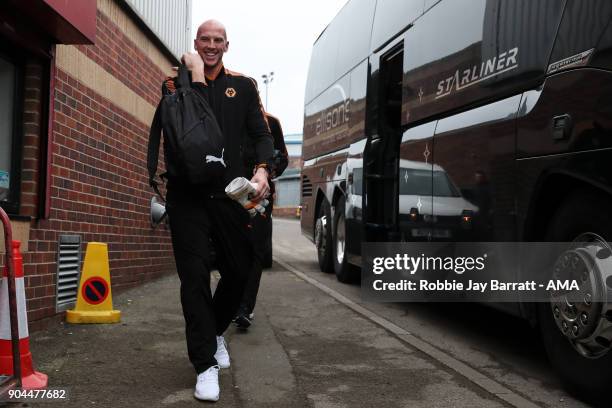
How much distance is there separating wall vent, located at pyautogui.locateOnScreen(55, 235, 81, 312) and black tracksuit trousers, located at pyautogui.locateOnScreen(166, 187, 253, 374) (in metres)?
2.13

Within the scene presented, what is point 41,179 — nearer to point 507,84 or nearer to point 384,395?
point 384,395

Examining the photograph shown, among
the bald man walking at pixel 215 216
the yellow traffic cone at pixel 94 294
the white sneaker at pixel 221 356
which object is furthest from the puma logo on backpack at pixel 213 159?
the yellow traffic cone at pixel 94 294

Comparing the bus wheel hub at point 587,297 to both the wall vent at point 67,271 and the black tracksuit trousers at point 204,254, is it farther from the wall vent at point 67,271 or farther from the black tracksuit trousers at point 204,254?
the wall vent at point 67,271

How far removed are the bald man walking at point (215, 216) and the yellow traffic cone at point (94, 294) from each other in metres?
1.73

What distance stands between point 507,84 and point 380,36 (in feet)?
11.7

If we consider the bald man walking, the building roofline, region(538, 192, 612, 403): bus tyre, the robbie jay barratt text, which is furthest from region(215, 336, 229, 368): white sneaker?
the building roofline

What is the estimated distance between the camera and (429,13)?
6.14 m

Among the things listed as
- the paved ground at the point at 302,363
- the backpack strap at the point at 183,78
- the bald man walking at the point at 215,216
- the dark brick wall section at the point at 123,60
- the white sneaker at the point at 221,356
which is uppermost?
the dark brick wall section at the point at 123,60

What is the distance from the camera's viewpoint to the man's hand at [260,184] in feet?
12.6

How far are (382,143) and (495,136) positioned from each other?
306 cm

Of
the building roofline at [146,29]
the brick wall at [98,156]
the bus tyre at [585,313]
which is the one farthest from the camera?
the building roofline at [146,29]

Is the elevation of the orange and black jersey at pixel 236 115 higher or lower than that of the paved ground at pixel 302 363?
higher

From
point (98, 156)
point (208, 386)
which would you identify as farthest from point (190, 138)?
point (98, 156)

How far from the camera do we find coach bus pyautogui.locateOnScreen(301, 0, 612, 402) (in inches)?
139
